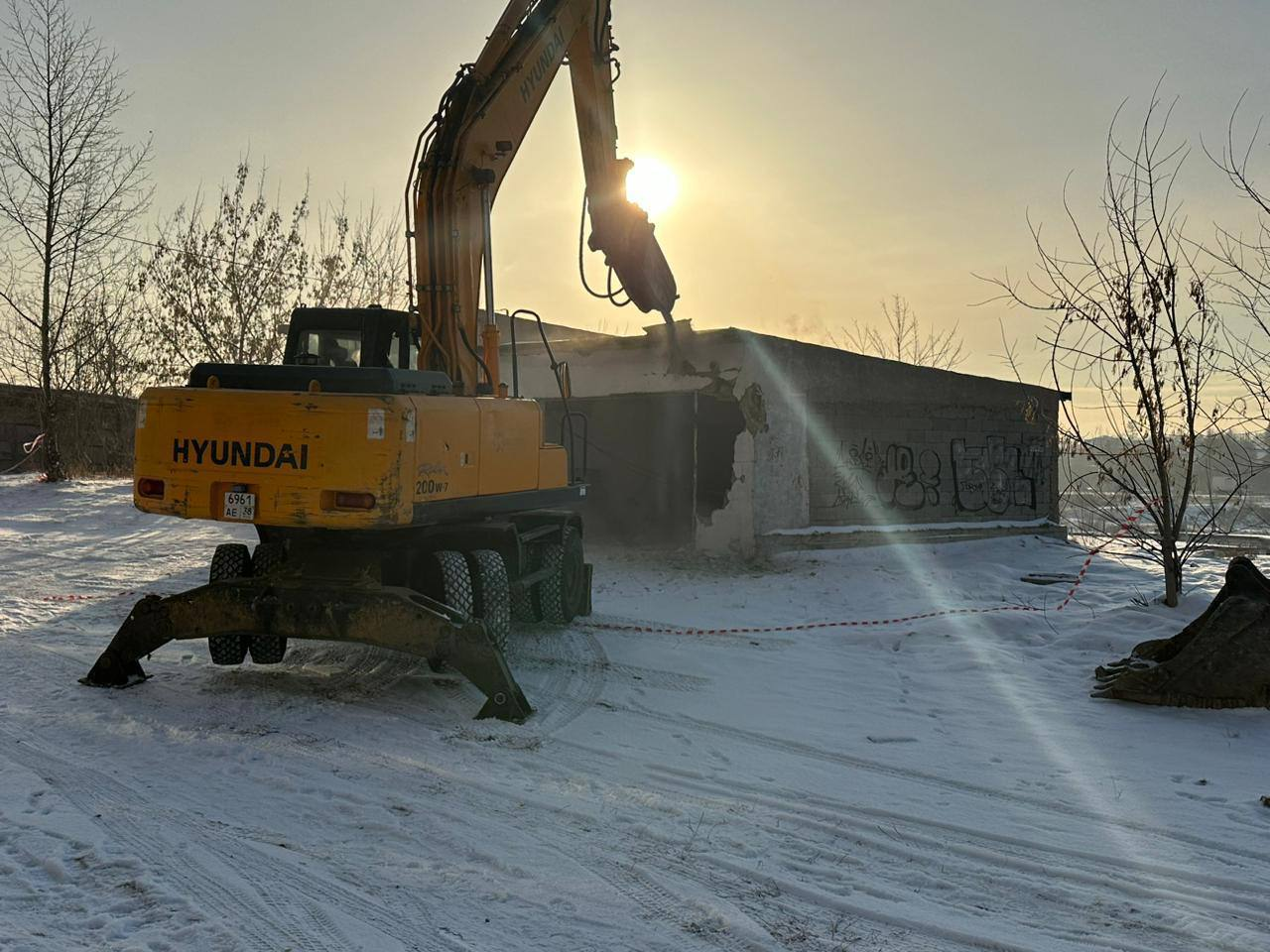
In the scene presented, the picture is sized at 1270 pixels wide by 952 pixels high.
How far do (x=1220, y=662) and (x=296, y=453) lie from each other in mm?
6140

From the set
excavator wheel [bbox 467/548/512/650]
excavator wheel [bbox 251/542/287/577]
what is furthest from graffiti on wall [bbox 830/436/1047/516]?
excavator wheel [bbox 251/542/287/577]

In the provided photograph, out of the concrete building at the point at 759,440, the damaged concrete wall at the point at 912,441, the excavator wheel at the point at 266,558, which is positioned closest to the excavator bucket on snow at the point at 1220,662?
the excavator wheel at the point at 266,558

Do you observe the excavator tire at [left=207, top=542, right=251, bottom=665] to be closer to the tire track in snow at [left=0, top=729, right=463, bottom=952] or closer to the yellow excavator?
the yellow excavator

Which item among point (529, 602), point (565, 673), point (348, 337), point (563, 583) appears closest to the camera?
point (565, 673)

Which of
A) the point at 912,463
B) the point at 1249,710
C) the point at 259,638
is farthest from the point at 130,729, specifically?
the point at 912,463

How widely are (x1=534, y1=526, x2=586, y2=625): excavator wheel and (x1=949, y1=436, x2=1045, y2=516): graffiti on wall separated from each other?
29.8ft

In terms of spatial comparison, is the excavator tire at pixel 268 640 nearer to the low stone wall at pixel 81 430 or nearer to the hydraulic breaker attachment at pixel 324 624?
the hydraulic breaker attachment at pixel 324 624

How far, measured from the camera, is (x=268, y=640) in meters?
6.62

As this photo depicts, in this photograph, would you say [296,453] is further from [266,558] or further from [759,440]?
[759,440]

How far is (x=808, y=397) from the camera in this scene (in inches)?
555

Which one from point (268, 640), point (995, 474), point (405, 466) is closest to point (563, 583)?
point (268, 640)

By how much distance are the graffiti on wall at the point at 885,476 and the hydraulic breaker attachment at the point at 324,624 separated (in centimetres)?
964

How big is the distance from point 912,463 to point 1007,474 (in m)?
2.65

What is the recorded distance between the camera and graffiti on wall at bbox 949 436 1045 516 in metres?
16.0
